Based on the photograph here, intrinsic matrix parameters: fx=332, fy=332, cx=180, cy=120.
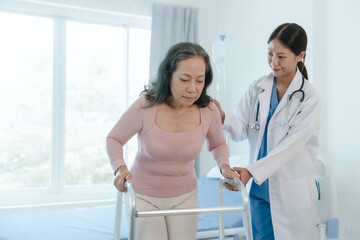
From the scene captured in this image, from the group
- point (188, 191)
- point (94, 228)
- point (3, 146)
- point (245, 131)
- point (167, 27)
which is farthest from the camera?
point (167, 27)

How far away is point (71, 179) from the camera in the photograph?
331 cm

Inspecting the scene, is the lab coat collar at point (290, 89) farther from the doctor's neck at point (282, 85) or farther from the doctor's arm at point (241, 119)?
the doctor's arm at point (241, 119)

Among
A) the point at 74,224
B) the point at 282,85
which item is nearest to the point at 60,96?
the point at 74,224

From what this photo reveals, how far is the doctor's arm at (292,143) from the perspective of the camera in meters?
1.43

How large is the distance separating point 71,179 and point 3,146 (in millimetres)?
693

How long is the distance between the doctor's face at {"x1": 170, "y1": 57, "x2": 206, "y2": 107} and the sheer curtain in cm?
198

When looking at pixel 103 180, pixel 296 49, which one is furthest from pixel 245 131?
pixel 103 180

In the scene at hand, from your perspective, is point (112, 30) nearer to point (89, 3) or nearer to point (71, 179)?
point (89, 3)

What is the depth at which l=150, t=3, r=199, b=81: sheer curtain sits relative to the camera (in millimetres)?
3258

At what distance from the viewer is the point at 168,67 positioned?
1304 mm

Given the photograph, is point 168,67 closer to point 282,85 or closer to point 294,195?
point 282,85

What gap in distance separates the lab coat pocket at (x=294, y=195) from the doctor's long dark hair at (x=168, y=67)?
0.56 m

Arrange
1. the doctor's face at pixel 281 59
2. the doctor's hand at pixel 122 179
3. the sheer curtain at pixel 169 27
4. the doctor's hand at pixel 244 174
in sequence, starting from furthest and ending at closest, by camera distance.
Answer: the sheer curtain at pixel 169 27
the doctor's face at pixel 281 59
the doctor's hand at pixel 244 174
the doctor's hand at pixel 122 179

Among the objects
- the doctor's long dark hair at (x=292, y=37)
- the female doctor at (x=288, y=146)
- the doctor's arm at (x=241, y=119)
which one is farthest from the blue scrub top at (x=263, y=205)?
the doctor's long dark hair at (x=292, y=37)
